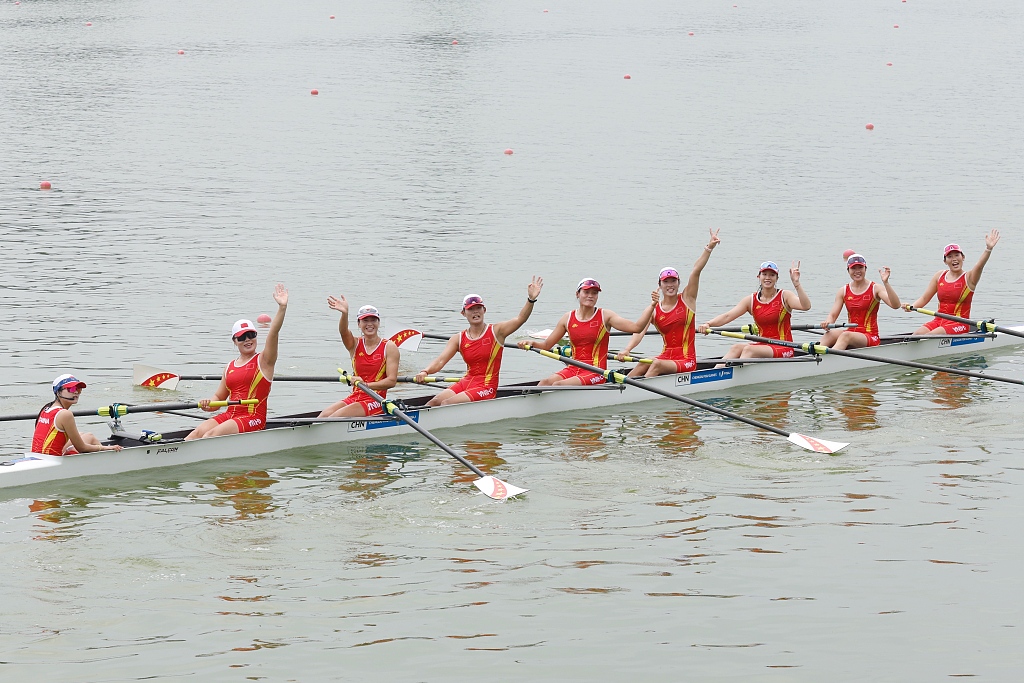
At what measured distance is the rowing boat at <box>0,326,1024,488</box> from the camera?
1206 centimetres

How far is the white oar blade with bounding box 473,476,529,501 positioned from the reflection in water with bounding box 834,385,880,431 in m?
4.58

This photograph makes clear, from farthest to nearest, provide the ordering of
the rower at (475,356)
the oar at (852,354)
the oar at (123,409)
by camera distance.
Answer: the oar at (852,354) → the rower at (475,356) → the oar at (123,409)

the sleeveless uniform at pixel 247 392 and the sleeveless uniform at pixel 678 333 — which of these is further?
the sleeveless uniform at pixel 678 333

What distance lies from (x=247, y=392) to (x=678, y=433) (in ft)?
15.9

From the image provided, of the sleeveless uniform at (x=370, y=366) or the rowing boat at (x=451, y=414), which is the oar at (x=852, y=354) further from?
the sleeveless uniform at (x=370, y=366)

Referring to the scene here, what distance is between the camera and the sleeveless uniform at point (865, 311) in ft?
55.3

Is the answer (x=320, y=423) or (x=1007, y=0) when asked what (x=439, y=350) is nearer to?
(x=320, y=423)

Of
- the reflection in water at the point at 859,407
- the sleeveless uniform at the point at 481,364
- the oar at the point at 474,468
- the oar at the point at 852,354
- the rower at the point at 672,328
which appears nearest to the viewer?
the oar at the point at 474,468

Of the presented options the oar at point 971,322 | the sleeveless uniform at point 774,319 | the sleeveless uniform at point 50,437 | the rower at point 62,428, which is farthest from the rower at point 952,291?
the sleeveless uniform at point 50,437

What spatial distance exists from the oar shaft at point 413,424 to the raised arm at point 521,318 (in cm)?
136

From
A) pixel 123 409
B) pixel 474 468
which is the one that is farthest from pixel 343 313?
pixel 123 409

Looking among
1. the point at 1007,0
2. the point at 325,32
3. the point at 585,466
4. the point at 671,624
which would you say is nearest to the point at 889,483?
the point at 585,466

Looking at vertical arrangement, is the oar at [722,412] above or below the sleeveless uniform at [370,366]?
below

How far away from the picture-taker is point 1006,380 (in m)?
16.0
